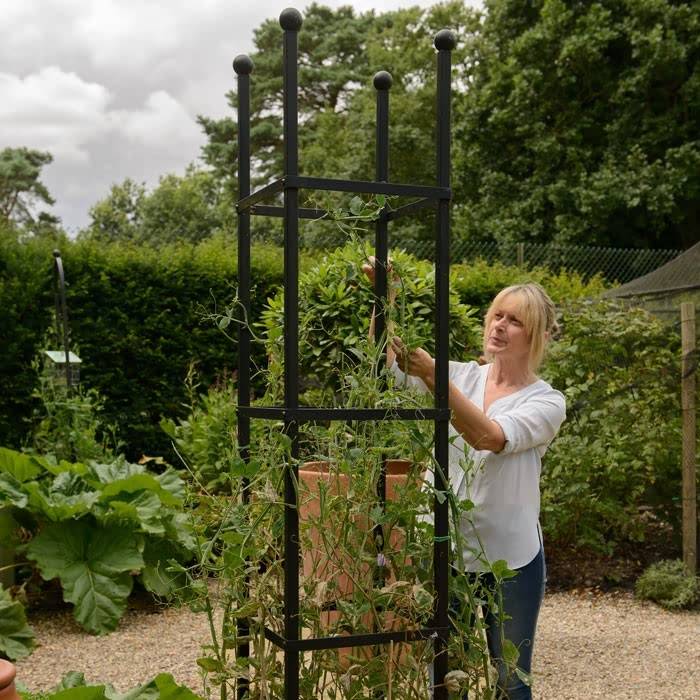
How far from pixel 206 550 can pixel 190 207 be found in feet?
104

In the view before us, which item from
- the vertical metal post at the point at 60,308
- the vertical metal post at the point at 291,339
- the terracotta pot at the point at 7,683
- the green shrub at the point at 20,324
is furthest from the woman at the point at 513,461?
the green shrub at the point at 20,324

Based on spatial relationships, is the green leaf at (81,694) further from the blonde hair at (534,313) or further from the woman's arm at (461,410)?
the blonde hair at (534,313)

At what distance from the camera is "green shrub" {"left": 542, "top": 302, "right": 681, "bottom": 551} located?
5004 mm

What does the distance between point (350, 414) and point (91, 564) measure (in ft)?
9.30

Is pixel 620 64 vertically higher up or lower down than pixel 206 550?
higher up

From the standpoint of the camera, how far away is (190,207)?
32.5 meters

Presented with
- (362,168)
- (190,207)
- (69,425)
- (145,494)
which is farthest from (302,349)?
(190,207)

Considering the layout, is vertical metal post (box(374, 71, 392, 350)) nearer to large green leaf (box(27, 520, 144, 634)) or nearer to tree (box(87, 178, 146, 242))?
large green leaf (box(27, 520, 144, 634))

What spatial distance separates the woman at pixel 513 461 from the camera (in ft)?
6.88

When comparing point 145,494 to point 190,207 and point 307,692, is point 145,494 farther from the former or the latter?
point 190,207

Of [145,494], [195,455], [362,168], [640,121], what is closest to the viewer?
[145,494]

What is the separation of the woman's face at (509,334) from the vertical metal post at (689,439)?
2973 mm

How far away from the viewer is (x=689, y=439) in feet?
16.0

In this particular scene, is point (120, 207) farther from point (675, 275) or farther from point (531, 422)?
point (531, 422)
